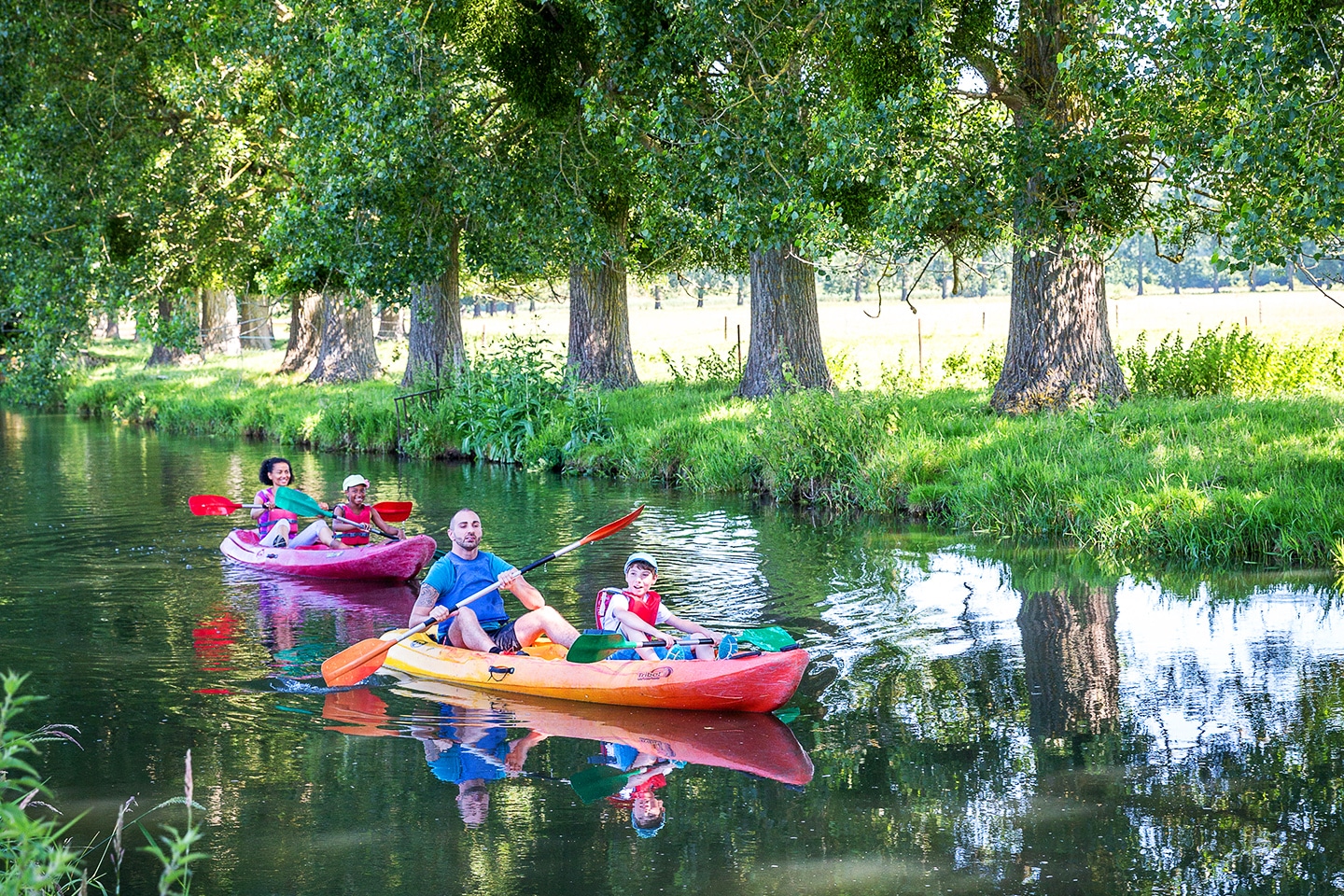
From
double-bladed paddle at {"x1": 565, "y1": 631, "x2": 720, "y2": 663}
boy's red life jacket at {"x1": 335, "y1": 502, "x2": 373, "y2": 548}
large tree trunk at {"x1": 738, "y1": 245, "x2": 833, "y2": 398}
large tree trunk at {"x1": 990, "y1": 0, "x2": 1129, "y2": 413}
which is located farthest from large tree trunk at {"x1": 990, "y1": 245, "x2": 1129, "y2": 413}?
double-bladed paddle at {"x1": 565, "y1": 631, "x2": 720, "y2": 663}

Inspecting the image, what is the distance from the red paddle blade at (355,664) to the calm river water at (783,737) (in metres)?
0.12

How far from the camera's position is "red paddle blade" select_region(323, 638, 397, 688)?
8055 millimetres

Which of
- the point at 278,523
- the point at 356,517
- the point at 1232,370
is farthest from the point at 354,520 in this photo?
the point at 1232,370

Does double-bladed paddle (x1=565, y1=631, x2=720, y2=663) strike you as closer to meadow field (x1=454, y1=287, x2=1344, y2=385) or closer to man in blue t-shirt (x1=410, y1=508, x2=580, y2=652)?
man in blue t-shirt (x1=410, y1=508, x2=580, y2=652)

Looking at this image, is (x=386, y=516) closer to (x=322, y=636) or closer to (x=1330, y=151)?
(x=322, y=636)

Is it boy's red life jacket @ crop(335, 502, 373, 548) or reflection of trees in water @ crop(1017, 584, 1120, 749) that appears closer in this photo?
reflection of trees in water @ crop(1017, 584, 1120, 749)

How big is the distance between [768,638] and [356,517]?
6023 millimetres

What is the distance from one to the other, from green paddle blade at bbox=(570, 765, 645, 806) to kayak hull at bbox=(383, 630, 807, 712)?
890 mm

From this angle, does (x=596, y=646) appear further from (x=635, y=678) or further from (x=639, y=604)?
(x=639, y=604)

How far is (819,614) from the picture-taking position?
31.5 ft

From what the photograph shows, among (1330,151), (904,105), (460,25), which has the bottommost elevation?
(1330,151)

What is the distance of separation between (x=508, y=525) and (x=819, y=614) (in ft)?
15.8

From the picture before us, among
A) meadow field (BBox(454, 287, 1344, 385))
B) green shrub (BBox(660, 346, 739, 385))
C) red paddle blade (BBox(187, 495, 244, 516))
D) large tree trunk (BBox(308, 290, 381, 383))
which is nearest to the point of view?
red paddle blade (BBox(187, 495, 244, 516))

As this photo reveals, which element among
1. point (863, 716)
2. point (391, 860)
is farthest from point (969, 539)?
point (391, 860)
